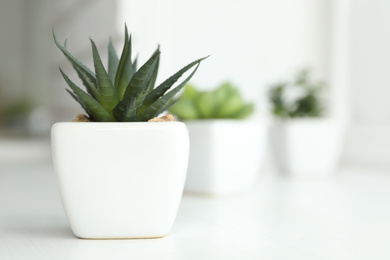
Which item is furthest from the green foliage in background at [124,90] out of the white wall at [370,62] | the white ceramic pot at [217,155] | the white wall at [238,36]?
the white wall at [370,62]

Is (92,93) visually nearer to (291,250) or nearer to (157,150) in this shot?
(157,150)

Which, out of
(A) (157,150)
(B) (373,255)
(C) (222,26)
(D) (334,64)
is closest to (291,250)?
(B) (373,255)

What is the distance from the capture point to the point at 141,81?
532 millimetres


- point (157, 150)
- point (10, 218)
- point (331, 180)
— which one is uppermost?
point (157, 150)

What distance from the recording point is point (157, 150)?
20.6 inches

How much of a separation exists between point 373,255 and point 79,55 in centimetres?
164

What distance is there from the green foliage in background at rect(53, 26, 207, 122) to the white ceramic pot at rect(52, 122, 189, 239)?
0.08 feet

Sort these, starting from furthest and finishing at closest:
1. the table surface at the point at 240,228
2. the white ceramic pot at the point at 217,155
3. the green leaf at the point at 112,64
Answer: the white ceramic pot at the point at 217,155 → the green leaf at the point at 112,64 → the table surface at the point at 240,228

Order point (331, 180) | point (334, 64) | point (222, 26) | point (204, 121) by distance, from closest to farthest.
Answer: point (204, 121)
point (331, 180)
point (222, 26)
point (334, 64)

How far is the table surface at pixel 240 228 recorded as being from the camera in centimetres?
48

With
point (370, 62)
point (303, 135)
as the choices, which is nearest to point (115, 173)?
point (303, 135)

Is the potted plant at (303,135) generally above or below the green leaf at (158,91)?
below

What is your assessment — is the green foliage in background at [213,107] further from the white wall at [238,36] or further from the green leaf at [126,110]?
the white wall at [238,36]

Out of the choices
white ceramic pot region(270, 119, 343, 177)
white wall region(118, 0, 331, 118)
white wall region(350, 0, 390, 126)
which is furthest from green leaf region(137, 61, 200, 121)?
white wall region(350, 0, 390, 126)
